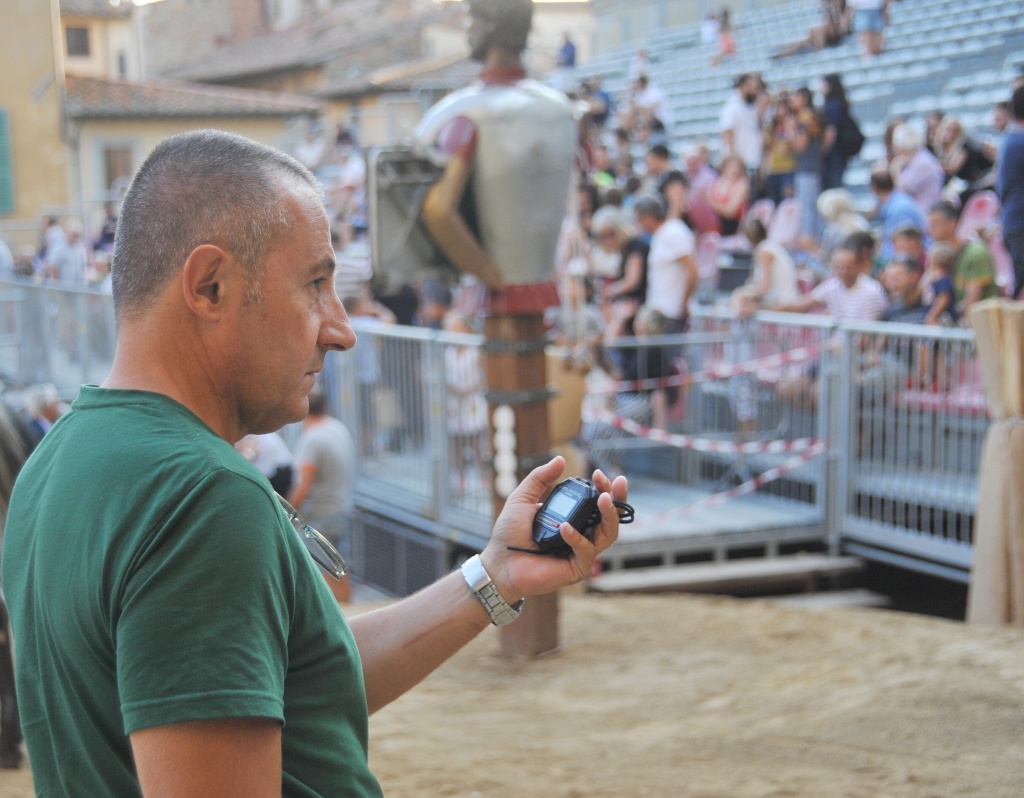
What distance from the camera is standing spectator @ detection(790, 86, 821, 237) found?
37.7 feet

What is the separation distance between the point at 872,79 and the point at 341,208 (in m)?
8.28

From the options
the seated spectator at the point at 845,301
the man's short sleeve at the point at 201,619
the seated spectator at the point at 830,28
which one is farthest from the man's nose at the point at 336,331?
the seated spectator at the point at 830,28

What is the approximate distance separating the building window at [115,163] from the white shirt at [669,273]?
25.2m

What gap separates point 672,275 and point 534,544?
733 centimetres

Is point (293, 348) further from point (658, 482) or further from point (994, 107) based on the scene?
point (994, 107)

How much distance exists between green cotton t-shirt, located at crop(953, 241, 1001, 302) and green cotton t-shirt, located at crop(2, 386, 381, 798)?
669cm

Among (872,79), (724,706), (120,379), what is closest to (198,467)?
(120,379)

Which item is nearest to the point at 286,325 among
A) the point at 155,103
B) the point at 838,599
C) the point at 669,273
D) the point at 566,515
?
the point at 566,515

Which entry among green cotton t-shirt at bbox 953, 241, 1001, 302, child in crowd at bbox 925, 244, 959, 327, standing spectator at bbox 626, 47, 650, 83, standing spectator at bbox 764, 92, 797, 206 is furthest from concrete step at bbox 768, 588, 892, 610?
standing spectator at bbox 626, 47, 650, 83

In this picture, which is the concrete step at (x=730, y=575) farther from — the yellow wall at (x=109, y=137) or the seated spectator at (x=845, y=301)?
the yellow wall at (x=109, y=137)

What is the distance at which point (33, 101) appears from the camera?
27781 millimetres

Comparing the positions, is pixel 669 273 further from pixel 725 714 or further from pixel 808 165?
pixel 725 714

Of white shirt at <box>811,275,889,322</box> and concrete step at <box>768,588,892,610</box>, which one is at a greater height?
white shirt at <box>811,275,889,322</box>

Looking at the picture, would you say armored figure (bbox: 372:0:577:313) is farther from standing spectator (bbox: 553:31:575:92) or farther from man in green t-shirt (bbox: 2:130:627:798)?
standing spectator (bbox: 553:31:575:92)
